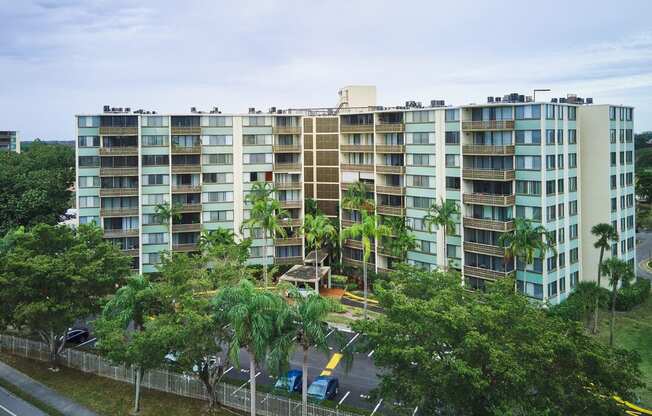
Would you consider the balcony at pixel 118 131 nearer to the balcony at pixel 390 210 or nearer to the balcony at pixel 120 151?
Result: the balcony at pixel 120 151

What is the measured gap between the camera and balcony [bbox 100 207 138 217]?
8531cm

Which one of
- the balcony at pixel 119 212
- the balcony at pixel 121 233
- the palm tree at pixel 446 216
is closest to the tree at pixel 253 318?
the palm tree at pixel 446 216

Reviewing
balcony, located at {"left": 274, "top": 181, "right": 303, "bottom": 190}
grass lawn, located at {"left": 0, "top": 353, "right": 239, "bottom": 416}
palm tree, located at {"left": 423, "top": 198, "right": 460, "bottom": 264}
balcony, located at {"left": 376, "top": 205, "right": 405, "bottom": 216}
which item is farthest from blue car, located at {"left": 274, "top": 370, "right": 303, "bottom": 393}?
balcony, located at {"left": 274, "top": 181, "right": 303, "bottom": 190}

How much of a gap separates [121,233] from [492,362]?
66.5 m

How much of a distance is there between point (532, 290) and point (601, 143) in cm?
2274

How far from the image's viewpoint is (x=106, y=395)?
165 feet

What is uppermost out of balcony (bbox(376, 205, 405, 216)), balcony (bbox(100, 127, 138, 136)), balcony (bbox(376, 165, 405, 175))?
balcony (bbox(100, 127, 138, 136))

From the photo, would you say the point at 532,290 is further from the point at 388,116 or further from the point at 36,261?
the point at 36,261

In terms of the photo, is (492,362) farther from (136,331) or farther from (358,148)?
(358,148)

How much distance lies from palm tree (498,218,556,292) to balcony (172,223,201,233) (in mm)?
45604

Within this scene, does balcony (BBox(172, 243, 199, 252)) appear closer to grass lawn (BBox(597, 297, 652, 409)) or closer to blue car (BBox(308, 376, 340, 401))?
blue car (BBox(308, 376, 340, 401))

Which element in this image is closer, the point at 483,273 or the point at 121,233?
the point at 483,273

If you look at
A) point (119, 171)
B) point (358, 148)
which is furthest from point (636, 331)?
point (119, 171)

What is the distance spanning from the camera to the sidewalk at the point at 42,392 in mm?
47875
